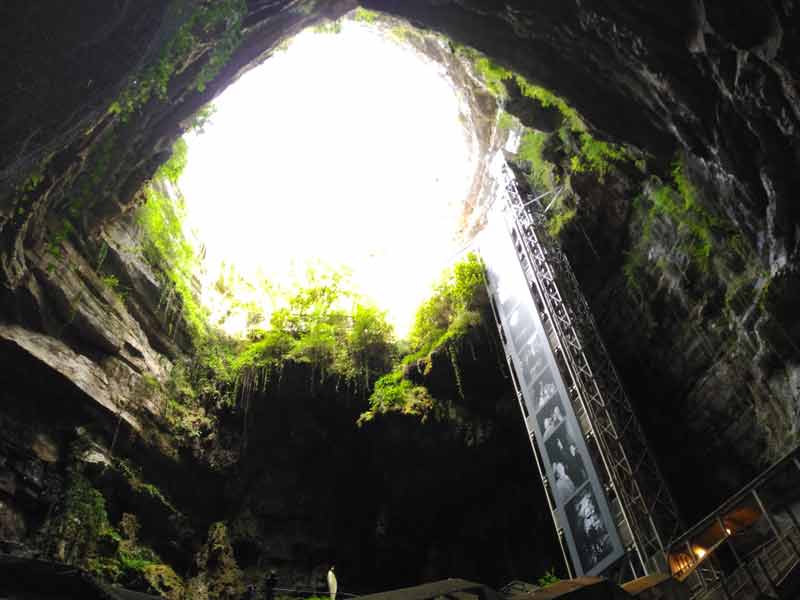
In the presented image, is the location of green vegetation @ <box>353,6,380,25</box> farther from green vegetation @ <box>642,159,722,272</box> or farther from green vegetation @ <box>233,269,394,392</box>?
green vegetation @ <box>233,269,394,392</box>

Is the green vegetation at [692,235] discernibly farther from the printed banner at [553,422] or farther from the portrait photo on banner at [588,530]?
the portrait photo on banner at [588,530]

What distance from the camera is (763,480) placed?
820cm

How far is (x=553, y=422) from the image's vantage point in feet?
37.4

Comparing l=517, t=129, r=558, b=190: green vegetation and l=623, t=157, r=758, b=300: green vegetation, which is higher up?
Answer: l=517, t=129, r=558, b=190: green vegetation

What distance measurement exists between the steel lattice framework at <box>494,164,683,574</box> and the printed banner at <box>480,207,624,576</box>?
0.94 ft

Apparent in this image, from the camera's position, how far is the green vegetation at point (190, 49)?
27.9ft

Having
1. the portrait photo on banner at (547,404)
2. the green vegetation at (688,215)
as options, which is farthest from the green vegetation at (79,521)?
the green vegetation at (688,215)

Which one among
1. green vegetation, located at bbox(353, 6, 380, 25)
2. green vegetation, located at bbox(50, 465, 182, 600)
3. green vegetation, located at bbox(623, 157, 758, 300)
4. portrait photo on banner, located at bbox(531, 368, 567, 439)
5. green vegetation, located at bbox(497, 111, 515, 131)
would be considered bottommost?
green vegetation, located at bbox(50, 465, 182, 600)

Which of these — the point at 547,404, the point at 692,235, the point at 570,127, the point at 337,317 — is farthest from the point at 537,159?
the point at 337,317

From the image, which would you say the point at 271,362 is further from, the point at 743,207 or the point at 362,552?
the point at 743,207

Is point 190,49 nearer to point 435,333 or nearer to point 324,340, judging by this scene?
point 324,340

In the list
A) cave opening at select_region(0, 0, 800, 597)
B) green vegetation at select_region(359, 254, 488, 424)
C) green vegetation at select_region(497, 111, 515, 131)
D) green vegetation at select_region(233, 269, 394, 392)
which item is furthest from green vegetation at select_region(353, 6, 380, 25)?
green vegetation at select_region(233, 269, 394, 392)

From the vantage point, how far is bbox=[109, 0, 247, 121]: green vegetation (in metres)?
8.50

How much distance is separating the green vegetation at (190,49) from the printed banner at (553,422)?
819cm
